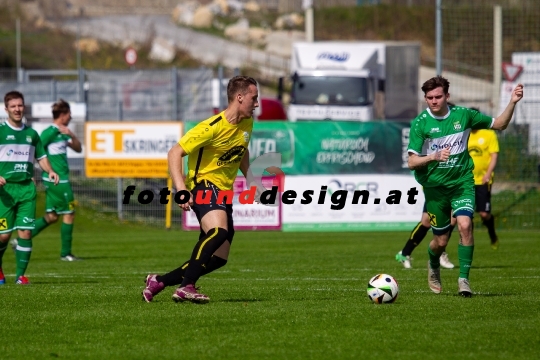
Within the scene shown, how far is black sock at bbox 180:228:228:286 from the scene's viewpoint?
32.2 feet

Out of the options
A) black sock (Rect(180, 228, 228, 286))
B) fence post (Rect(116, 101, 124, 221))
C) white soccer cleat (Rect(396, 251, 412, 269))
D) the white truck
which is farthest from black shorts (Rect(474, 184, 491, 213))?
the white truck

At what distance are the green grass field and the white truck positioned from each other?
14984 millimetres

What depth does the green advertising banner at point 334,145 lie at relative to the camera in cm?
2377

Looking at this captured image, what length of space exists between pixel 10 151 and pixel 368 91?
19834mm

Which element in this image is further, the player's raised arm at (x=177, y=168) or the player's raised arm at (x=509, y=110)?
the player's raised arm at (x=509, y=110)

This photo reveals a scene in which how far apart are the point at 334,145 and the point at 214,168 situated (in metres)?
14.1

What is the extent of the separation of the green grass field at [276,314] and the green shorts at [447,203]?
79 centimetres

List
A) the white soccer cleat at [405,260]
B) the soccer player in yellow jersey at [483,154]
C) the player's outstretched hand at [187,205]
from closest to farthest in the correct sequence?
the player's outstretched hand at [187,205], the white soccer cleat at [405,260], the soccer player in yellow jersey at [483,154]

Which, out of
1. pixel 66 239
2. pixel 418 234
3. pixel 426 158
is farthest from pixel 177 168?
pixel 66 239

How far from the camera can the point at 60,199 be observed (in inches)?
701

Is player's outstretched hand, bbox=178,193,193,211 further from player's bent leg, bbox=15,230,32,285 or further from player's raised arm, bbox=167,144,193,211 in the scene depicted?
player's bent leg, bbox=15,230,32,285

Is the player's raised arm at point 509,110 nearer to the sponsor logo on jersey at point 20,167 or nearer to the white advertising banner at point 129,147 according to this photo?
the sponsor logo on jersey at point 20,167

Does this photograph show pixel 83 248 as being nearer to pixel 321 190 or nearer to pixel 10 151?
pixel 321 190

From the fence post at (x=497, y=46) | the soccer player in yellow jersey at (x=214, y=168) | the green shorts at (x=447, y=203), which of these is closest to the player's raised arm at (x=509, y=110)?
the green shorts at (x=447, y=203)
